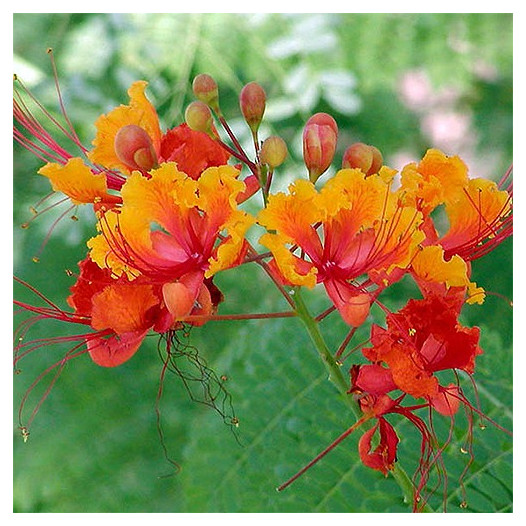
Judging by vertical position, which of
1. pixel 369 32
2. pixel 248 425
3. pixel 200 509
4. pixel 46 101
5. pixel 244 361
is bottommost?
pixel 200 509

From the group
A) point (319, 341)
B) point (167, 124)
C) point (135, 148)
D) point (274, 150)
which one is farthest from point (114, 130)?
point (167, 124)

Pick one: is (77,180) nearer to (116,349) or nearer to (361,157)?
(116,349)

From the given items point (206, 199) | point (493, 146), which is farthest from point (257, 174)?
point (493, 146)

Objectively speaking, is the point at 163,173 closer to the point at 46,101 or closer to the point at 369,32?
the point at 46,101

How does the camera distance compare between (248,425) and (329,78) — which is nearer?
(248,425)

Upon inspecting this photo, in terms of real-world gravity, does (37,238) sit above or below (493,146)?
below
